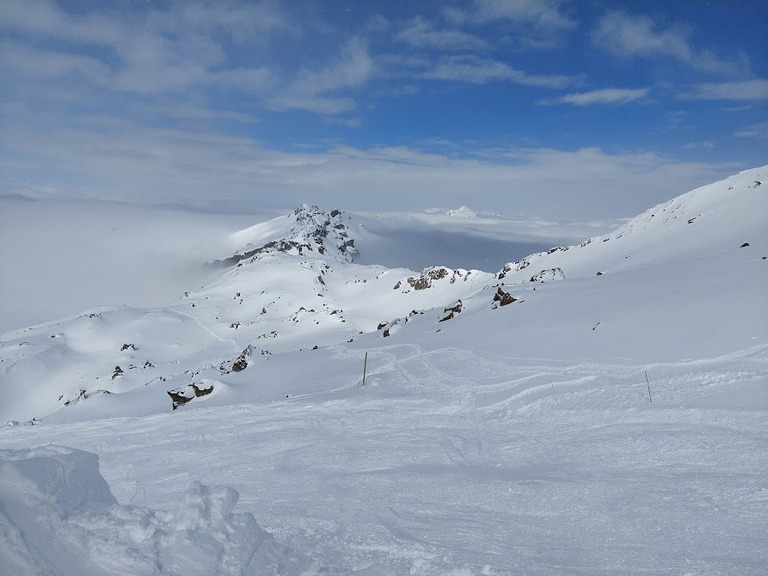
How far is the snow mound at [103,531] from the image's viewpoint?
139 inches

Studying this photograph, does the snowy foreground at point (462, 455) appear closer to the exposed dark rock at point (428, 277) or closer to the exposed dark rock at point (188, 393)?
the exposed dark rock at point (188, 393)

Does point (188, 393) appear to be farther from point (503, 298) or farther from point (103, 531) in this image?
point (103, 531)

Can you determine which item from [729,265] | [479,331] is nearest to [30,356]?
[479,331]

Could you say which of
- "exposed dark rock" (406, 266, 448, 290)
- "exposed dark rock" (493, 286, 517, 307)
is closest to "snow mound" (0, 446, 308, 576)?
"exposed dark rock" (493, 286, 517, 307)

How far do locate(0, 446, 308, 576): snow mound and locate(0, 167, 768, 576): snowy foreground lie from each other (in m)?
0.02

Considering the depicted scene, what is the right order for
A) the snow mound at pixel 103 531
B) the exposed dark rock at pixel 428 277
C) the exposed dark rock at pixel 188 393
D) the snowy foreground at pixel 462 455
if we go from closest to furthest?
the snow mound at pixel 103 531 < the snowy foreground at pixel 462 455 < the exposed dark rock at pixel 188 393 < the exposed dark rock at pixel 428 277

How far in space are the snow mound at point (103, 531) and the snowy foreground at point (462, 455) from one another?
2 cm

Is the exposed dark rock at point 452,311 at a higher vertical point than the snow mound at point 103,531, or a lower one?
higher

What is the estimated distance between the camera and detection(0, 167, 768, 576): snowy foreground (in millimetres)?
4398

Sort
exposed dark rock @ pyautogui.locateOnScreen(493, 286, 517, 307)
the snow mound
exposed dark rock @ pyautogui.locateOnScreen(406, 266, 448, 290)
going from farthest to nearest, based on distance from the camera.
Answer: exposed dark rock @ pyautogui.locateOnScreen(406, 266, 448, 290)
exposed dark rock @ pyautogui.locateOnScreen(493, 286, 517, 307)
the snow mound

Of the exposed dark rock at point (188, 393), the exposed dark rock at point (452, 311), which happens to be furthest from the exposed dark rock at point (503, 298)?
the exposed dark rock at point (188, 393)

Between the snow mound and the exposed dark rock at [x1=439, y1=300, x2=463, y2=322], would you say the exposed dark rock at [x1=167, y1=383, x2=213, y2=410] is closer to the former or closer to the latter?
the exposed dark rock at [x1=439, y1=300, x2=463, y2=322]

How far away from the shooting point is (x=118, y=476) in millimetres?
8844

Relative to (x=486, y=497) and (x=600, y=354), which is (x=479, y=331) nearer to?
(x=600, y=354)
